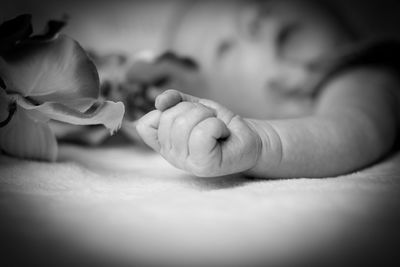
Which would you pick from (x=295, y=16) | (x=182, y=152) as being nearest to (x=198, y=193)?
(x=182, y=152)

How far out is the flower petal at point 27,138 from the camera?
44 cm

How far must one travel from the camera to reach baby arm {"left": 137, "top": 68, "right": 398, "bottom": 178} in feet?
1.20

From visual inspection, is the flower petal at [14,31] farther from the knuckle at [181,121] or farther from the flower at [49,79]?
the knuckle at [181,121]

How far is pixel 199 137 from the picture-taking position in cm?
35

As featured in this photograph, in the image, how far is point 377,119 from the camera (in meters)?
0.56

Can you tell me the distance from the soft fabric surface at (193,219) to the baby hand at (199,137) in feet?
0.11

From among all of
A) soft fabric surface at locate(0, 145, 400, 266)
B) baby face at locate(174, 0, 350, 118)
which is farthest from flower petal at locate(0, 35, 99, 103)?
baby face at locate(174, 0, 350, 118)

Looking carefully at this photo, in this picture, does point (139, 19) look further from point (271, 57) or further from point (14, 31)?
point (14, 31)

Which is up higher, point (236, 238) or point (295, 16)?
point (295, 16)

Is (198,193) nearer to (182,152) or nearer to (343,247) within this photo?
(182,152)

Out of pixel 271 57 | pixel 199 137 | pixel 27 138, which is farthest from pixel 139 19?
pixel 199 137

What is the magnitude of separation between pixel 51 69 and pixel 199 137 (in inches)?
7.5

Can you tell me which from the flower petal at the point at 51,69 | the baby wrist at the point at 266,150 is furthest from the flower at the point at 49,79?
the baby wrist at the point at 266,150

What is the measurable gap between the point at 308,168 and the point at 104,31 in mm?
746
